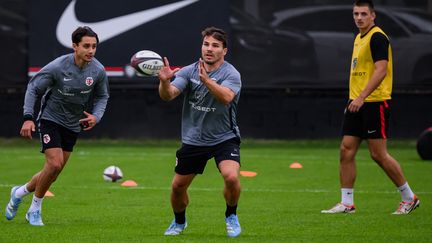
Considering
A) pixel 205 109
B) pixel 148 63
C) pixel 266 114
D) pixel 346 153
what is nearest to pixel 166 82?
pixel 148 63

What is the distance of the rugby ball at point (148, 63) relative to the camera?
365 inches

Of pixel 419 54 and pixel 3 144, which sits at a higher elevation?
pixel 419 54

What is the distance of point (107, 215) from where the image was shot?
36.6 ft

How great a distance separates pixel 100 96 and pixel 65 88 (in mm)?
455

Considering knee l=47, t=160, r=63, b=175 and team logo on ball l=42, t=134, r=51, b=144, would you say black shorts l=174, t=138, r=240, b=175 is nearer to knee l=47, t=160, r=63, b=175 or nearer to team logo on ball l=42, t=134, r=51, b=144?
knee l=47, t=160, r=63, b=175

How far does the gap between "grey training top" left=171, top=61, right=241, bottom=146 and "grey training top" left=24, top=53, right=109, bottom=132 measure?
1447 millimetres

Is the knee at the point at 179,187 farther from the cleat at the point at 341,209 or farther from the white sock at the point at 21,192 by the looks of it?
the cleat at the point at 341,209

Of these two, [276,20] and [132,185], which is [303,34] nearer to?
[276,20]

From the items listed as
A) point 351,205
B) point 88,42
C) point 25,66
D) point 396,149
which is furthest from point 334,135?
point 88,42

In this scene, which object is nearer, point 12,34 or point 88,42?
point 88,42

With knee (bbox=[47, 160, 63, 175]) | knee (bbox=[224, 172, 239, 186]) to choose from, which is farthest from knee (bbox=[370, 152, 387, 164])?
knee (bbox=[47, 160, 63, 175])

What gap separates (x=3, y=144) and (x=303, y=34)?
6.67m

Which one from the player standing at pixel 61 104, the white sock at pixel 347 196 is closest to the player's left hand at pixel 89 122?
the player standing at pixel 61 104

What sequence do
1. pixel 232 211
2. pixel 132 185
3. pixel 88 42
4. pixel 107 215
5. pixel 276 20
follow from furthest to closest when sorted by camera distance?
pixel 276 20 < pixel 132 185 < pixel 107 215 < pixel 88 42 < pixel 232 211
